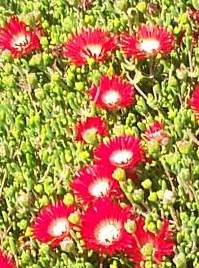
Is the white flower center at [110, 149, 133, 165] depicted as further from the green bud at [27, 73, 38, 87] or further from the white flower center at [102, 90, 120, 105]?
the green bud at [27, 73, 38, 87]

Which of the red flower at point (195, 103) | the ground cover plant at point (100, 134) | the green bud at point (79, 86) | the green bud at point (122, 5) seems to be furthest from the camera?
the green bud at point (122, 5)

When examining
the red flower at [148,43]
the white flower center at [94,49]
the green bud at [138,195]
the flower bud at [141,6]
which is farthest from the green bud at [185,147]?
the flower bud at [141,6]

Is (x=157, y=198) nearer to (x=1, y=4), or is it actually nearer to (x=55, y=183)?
(x=55, y=183)

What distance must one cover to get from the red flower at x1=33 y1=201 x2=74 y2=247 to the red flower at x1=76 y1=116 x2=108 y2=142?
0.58 feet

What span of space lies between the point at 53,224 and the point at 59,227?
13 mm

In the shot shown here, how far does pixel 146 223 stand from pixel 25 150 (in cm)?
41

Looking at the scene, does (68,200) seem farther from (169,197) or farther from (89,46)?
(89,46)

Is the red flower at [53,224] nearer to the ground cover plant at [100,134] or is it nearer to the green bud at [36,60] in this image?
the ground cover plant at [100,134]

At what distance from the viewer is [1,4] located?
2.40m

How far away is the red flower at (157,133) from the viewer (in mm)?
1615

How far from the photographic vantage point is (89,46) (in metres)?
1.97

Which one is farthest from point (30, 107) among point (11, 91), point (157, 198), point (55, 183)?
point (157, 198)

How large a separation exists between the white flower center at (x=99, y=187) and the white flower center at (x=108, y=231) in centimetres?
6

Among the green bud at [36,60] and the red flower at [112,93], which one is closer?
the red flower at [112,93]
